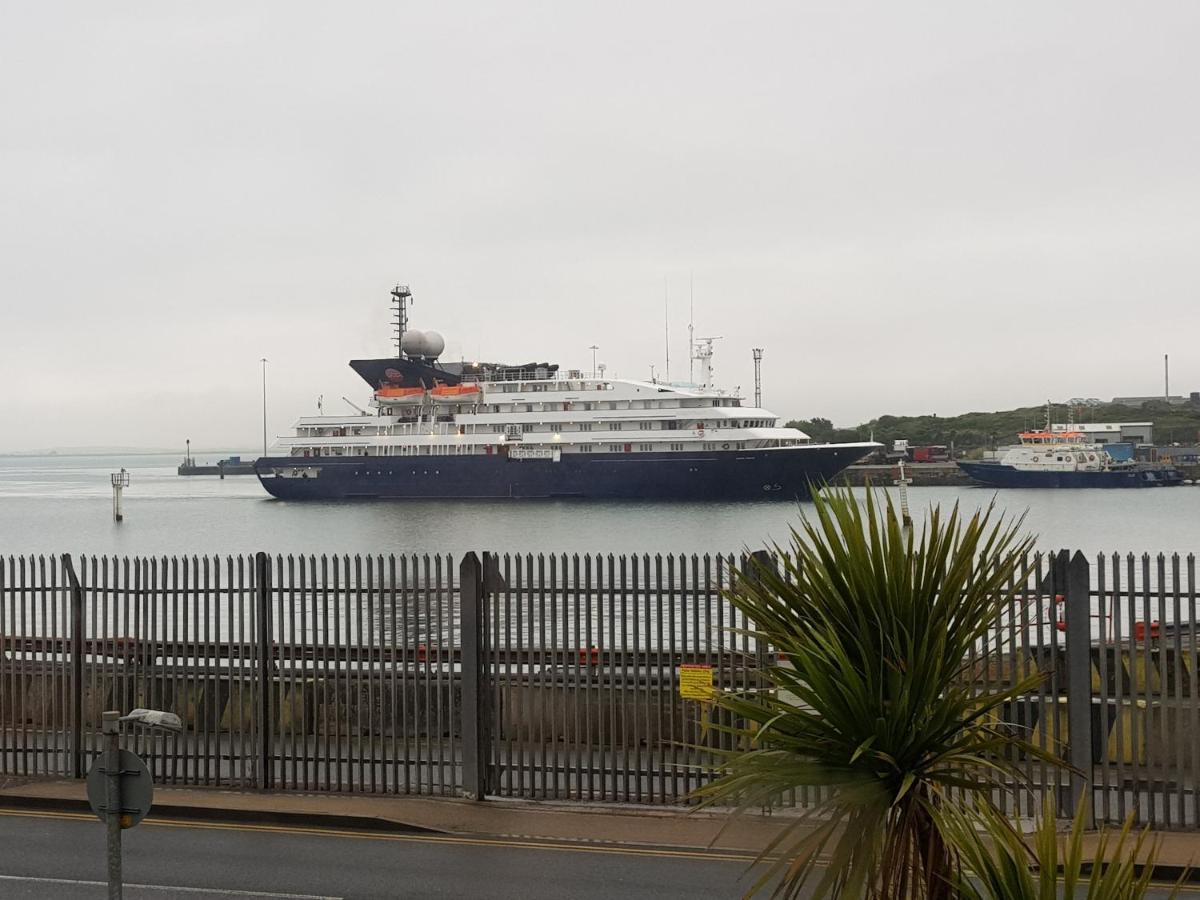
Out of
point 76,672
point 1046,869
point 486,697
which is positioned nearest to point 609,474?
point 76,672

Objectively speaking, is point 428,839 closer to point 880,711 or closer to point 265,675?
point 265,675

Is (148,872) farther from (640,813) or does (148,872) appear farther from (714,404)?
(714,404)

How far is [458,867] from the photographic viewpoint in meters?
7.57

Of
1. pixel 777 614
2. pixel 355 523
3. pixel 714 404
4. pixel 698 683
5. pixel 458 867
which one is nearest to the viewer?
pixel 777 614

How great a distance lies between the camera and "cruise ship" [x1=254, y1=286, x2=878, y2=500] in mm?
86875

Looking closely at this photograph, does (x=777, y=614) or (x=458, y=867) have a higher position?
(x=777, y=614)

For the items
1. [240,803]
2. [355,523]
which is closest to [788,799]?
[240,803]

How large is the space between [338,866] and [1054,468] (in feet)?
356

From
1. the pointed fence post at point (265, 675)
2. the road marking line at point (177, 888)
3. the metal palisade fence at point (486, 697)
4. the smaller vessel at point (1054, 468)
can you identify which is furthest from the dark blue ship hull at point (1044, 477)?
the road marking line at point (177, 888)

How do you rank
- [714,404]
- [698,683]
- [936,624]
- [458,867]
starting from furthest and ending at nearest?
[714,404], [698,683], [458,867], [936,624]

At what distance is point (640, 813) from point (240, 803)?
3023mm

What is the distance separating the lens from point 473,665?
8758 millimetres

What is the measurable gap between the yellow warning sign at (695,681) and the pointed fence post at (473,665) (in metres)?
1.54

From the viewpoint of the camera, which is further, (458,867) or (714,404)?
(714,404)
